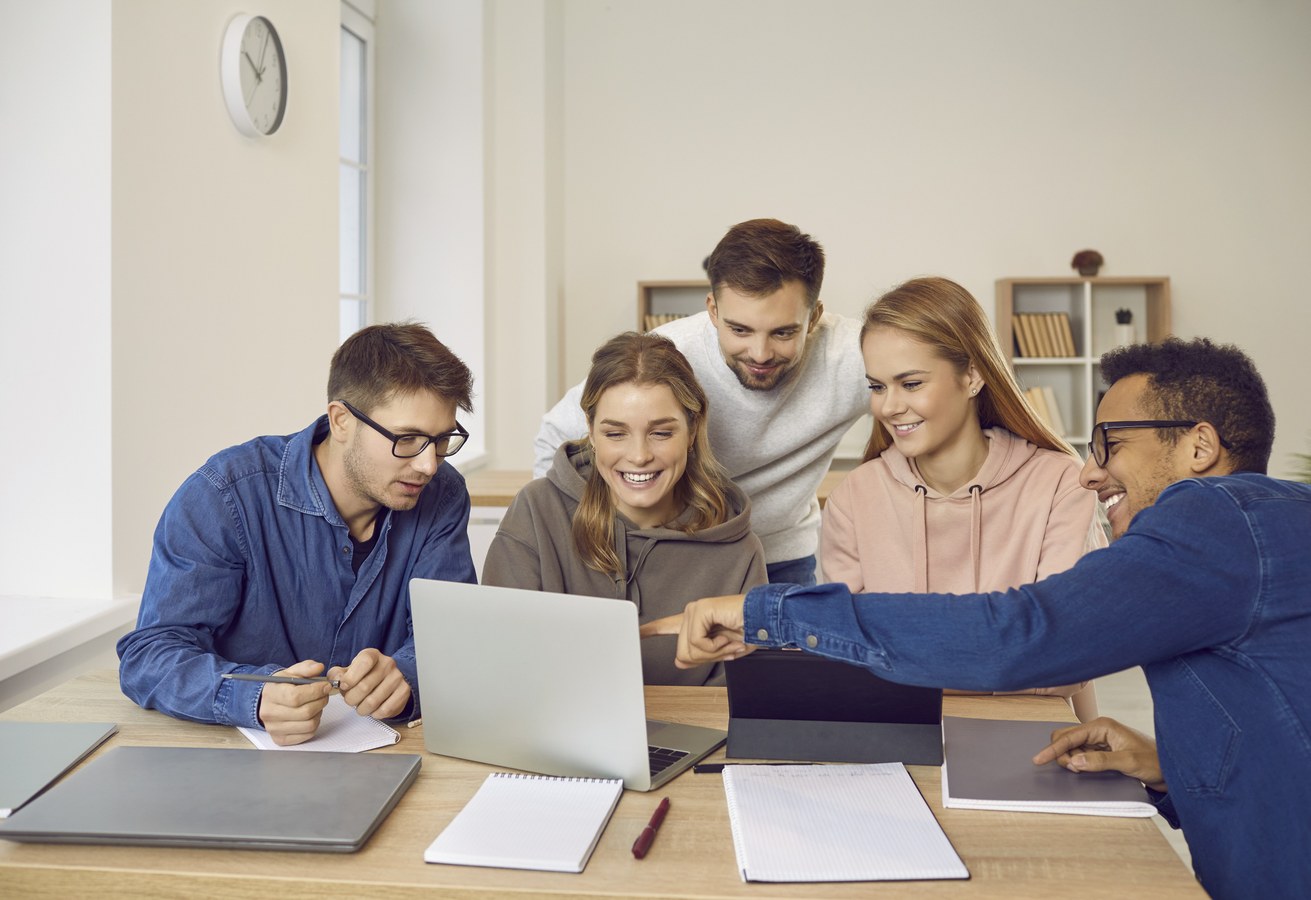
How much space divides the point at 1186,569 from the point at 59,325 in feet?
6.98

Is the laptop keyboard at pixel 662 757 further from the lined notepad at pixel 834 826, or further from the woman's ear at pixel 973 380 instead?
the woman's ear at pixel 973 380

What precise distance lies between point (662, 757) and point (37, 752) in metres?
0.80

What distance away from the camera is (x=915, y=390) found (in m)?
2.04

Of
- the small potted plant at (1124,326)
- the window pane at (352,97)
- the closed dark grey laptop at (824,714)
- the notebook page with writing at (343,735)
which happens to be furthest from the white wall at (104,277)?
the small potted plant at (1124,326)

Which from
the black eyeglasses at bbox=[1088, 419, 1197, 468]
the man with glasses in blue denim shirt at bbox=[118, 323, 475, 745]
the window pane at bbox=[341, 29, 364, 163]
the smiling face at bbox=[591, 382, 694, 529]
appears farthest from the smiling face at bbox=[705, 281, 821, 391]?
the window pane at bbox=[341, 29, 364, 163]

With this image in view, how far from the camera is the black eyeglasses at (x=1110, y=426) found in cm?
140

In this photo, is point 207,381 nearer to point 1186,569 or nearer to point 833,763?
point 833,763

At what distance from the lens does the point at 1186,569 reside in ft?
→ 3.96

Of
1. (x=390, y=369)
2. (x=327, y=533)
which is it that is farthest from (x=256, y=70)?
(x=327, y=533)

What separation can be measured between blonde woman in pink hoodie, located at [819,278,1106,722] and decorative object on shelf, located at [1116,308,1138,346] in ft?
11.9

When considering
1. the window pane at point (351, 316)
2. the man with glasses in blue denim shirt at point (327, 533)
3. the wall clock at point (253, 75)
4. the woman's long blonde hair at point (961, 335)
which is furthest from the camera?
the window pane at point (351, 316)

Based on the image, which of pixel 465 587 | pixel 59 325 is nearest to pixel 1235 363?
pixel 465 587

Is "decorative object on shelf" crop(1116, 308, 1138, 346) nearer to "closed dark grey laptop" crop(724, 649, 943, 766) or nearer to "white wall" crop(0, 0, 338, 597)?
"white wall" crop(0, 0, 338, 597)

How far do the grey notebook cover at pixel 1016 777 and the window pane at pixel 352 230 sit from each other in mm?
3890
